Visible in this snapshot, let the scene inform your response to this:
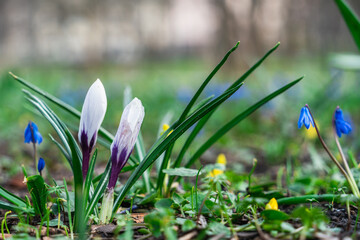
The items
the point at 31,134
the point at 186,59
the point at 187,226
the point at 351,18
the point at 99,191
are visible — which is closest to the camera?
the point at 187,226

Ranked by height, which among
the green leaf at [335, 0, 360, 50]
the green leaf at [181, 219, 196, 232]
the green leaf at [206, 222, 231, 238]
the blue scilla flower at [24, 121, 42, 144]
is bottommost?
the green leaf at [206, 222, 231, 238]

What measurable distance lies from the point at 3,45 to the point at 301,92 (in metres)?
12.8

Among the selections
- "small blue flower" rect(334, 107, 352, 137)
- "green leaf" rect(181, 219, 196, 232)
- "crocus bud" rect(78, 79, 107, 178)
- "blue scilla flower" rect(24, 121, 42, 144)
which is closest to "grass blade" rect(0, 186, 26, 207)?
"blue scilla flower" rect(24, 121, 42, 144)

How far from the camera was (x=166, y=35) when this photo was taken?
59.4ft

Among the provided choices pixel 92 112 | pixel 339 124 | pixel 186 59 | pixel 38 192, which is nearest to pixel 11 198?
pixel 38 192

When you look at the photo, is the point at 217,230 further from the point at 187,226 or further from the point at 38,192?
the point at 38,192

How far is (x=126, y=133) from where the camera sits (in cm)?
120

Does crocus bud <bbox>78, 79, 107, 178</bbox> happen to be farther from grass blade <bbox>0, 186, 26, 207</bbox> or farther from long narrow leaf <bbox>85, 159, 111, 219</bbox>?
grass blade <bbox>0, 186, 26, 207</bbox>

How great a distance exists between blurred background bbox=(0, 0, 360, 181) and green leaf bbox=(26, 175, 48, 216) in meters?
0.36

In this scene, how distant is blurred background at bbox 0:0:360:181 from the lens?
117 inches

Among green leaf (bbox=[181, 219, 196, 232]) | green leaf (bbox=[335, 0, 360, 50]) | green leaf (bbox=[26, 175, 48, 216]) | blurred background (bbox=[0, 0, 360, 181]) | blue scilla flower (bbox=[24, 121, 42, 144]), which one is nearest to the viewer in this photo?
green leaf (bbox=[181, 219, 196, 232])

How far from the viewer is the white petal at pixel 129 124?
1.19m

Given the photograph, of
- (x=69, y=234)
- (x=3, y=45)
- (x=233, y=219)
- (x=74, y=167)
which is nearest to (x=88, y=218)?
(x=69, y=234)

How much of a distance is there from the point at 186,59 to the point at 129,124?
52.5ft
